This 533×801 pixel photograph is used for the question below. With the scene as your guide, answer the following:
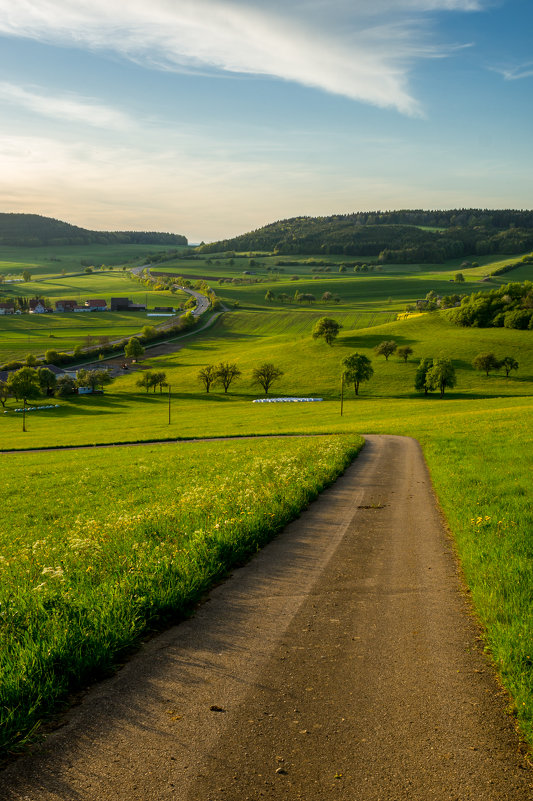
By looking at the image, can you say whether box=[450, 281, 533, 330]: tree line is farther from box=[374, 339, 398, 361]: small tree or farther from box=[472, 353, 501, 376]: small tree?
box=[374, 339, 398, 361]: small tree

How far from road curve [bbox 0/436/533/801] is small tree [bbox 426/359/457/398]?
88184mm

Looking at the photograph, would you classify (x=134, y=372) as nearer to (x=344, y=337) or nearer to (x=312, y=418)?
(x=344, y=337)

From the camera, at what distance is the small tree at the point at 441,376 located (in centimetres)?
9344

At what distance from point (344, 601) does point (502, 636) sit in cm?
285

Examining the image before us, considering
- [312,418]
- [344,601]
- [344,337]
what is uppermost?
[344,337]

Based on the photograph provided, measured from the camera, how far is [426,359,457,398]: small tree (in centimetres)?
9344

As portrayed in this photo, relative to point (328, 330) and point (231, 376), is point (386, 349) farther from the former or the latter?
point (231, 376)

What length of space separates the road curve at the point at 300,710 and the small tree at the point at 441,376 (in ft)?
289

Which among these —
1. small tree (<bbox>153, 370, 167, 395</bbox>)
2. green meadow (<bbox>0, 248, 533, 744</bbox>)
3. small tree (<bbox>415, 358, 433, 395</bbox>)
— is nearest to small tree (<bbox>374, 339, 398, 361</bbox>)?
small tree (<bbox>415, 358, 433, 395</bbox>)

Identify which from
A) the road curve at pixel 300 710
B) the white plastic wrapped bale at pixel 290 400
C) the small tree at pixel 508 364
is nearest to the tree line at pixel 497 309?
the small tree at pixel 508 364

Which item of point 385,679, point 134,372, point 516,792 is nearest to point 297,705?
point 385,679

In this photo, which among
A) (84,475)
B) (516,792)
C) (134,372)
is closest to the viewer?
(516,792)

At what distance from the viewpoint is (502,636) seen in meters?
7.51

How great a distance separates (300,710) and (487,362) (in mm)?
109961
